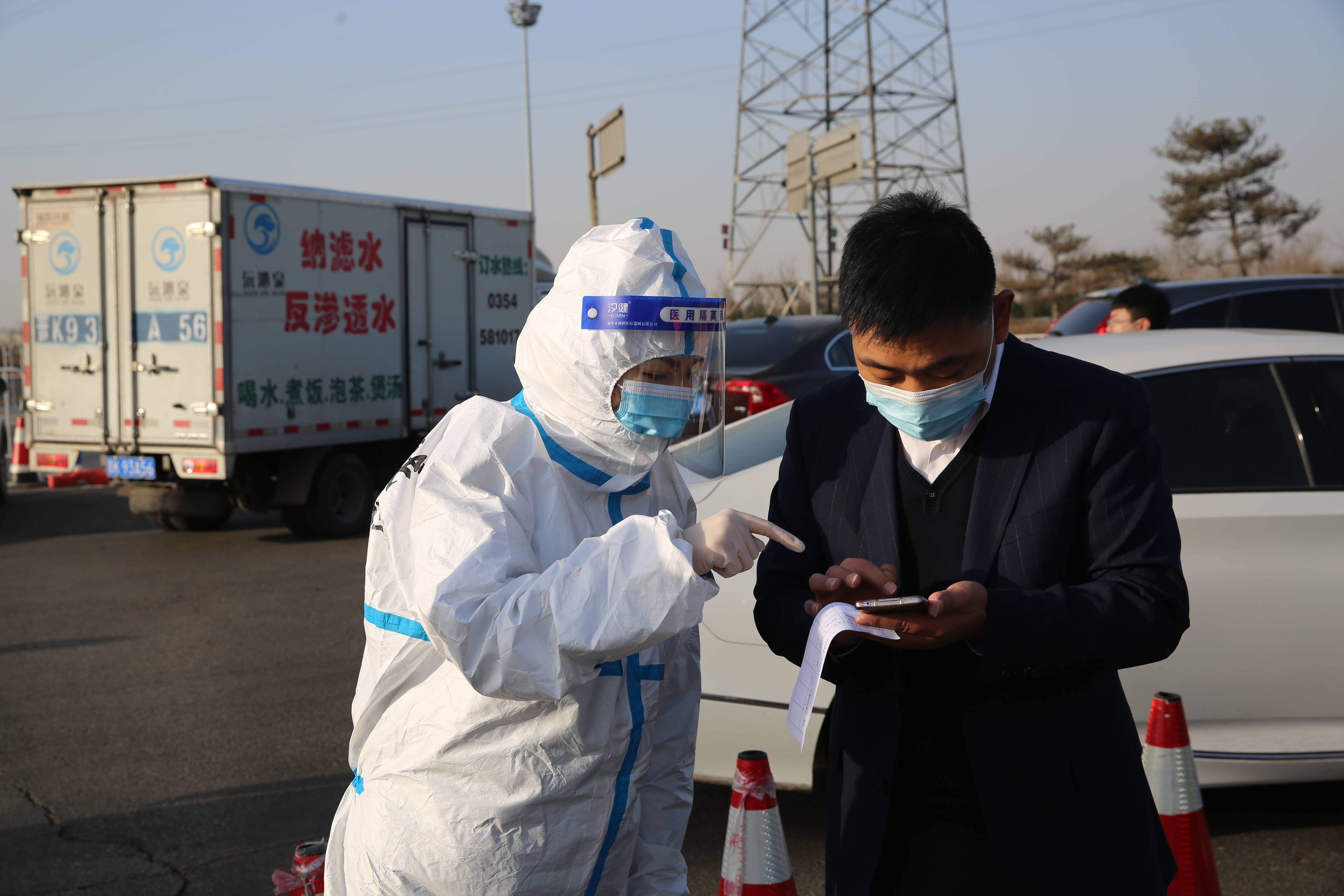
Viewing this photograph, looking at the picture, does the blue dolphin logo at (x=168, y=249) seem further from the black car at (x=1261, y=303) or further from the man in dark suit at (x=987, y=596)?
the man in dark suit at (x=987, y=596)

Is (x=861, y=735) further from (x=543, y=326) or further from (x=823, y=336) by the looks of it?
(x=823, y=336)

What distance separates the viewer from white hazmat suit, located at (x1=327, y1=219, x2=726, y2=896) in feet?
5.09

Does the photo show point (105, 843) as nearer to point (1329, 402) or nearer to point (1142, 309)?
point (1329, 402)

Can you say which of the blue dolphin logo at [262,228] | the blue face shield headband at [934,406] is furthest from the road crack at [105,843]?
the blue dolphin logo at [262,228]

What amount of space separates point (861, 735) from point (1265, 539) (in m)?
2.18

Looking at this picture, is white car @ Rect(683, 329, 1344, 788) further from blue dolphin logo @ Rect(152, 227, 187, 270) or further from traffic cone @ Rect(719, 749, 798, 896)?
blue dolphin logo @ Rect(152, 227, 187, 270)

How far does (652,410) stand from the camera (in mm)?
1876

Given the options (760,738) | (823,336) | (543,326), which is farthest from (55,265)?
(543,326)

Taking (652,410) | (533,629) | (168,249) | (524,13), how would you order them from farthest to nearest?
(524,13) → (168,249) → (652,410) → (533,629)

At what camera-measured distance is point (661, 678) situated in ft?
6.28

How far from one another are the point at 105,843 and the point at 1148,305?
569cm

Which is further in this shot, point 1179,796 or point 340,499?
point 340,499

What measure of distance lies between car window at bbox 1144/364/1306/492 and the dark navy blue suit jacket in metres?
1.95

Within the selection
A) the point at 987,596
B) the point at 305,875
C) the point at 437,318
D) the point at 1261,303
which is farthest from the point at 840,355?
the point at 987,596
